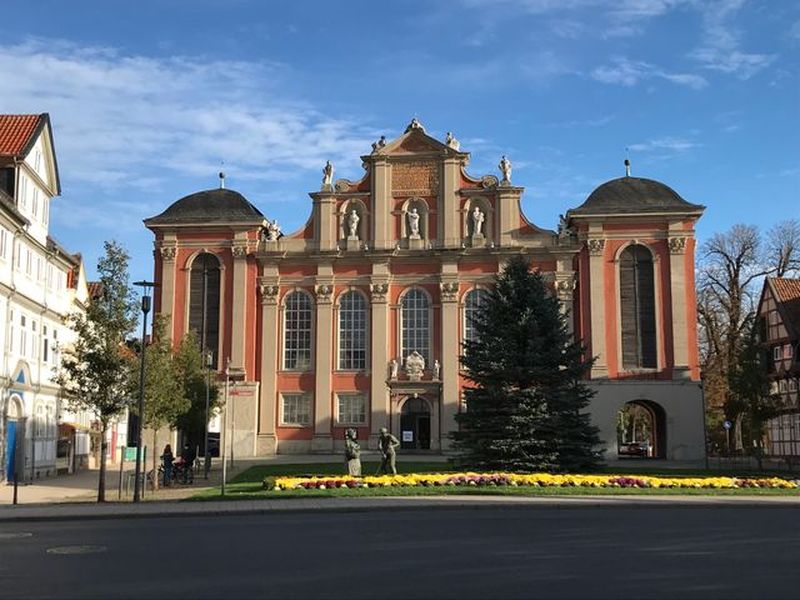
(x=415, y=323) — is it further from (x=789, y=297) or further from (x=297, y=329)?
(x=789, y=297)

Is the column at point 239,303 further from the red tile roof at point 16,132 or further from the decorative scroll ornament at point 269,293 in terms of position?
the red tile roof at point 16,132

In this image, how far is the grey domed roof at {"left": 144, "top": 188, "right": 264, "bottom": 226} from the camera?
56.7 m

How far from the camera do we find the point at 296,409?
182 ft

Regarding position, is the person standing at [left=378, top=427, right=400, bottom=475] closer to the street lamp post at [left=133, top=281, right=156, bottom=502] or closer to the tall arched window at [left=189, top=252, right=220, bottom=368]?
the street lamp post at [left=133, top=281, right=156, bottom=502]

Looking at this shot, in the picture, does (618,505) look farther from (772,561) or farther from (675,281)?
(675,281)

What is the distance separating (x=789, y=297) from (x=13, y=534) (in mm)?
47992

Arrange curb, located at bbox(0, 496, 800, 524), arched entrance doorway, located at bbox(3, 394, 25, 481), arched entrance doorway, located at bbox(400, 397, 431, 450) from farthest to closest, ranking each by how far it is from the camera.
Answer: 1. arched entrance doorway, located at bbox(400, 397, 431, 450)
2. arched entrance doorway, located at bbox(3, 394, 25, 481)
3. curb, located at bbox(0, 496, 800, 524)

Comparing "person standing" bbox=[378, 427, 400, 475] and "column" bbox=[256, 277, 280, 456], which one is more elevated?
"column" bbox=[256, 277, 280, 456]

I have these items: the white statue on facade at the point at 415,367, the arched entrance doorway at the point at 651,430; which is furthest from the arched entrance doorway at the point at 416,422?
the arched entrance doorway at the point at 651,430

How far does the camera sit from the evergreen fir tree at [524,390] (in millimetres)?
31094

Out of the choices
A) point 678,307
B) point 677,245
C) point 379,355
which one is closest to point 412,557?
point 379,355

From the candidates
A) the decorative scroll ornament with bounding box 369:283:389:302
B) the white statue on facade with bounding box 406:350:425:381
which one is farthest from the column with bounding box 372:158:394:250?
the white statue on facade with bounding box 406:350:425:381

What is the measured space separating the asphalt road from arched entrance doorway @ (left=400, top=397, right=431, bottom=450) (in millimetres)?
34175

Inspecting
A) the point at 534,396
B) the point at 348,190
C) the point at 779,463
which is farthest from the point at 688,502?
the point at 348,190
